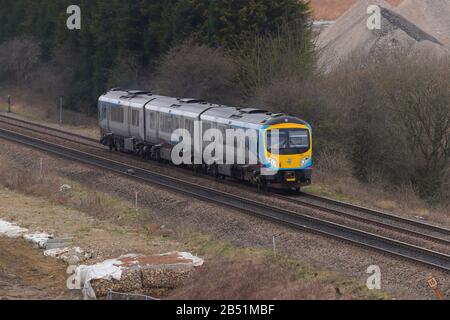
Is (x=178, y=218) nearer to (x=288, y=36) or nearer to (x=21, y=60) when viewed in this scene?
(x=288, y=36)

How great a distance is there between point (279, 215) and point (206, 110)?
833 centimetres

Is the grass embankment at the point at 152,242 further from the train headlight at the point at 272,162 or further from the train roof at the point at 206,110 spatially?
the train roof at the point at 206,110

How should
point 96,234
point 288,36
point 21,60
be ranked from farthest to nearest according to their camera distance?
1. point 21,60
2. point 288,36
3. point 96,234

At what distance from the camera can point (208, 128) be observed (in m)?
31.3

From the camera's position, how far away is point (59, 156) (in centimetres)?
3669

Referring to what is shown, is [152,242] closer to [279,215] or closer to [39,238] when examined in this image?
[39,238]

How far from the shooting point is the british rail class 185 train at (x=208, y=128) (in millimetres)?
28359

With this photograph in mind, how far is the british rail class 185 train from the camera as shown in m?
28.4

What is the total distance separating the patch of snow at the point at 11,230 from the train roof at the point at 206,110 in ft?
28.8

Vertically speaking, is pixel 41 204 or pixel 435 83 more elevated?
pixel 435 83

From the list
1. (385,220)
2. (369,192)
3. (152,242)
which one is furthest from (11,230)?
(369,192)

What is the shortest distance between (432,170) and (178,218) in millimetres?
14962
